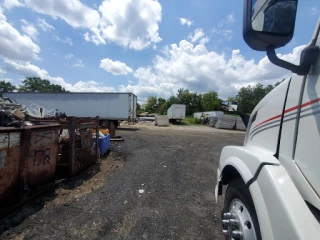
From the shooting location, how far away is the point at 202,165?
5875 mm

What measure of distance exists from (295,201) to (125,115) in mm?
16517

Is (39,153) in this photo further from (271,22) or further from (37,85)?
(37,85)

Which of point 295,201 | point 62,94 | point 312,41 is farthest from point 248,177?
point 62,94

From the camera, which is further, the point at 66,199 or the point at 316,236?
the point at 66,199

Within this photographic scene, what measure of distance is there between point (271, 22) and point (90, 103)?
59.3ft

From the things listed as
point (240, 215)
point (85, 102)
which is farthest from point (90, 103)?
point (240, 215)

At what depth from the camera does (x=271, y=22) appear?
40.5 inches

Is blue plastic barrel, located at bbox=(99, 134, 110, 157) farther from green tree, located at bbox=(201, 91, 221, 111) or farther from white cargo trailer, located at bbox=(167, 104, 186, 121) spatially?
green tree, located at bbox=(201, 91, 221, 111)

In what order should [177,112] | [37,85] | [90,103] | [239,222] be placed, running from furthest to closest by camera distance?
[37,85], [177,112], [90,103], [239,222]

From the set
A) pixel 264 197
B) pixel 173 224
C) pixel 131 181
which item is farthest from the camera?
pixel 131 181

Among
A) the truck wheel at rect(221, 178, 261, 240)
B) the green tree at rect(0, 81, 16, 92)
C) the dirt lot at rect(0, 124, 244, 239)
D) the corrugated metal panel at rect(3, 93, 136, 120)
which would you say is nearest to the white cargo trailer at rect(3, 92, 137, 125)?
the corrugated metal panel at rect(3, 93, 136, 120)

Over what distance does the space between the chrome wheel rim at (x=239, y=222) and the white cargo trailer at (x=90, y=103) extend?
52.0 feet

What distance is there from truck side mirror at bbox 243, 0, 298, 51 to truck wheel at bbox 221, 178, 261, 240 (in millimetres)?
1092

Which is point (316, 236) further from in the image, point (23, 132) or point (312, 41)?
point (23, 132)
